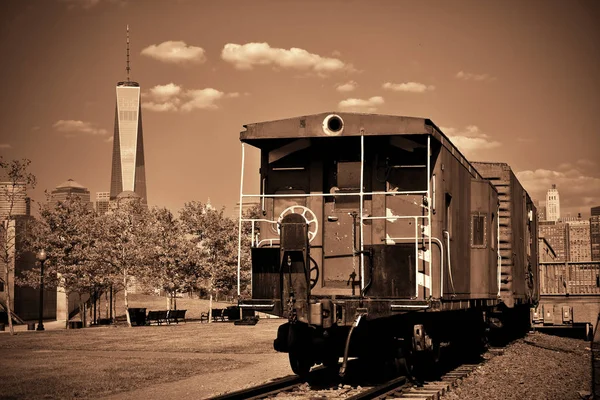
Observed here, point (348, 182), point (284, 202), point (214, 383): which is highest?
point (348, 182)

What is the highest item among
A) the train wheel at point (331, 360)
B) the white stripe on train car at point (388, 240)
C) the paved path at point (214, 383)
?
the white stripe on train car at point (388, 240)

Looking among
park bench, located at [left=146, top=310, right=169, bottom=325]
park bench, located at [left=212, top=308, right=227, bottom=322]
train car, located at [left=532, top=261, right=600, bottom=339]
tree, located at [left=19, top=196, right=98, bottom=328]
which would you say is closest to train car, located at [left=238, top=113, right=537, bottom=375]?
train car, located at [left=532, top=261, right=600, bottom=339]

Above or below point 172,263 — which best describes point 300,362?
below

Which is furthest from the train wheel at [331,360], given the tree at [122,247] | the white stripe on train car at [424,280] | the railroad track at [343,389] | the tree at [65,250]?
the tree at [65,250]

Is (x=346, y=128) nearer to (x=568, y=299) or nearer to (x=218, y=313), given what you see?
(x=568, y=299)

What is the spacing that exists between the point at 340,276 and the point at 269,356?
797cm

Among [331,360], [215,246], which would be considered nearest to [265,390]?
[331,360]

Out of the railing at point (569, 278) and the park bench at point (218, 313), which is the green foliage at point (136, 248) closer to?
the park bench at point (218, 313)

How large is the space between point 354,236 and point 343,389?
2.70 metres

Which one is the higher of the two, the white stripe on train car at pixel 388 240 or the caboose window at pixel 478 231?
the caboose window at pixel 478 231

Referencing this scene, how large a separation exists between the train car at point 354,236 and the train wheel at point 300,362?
0.07 feet

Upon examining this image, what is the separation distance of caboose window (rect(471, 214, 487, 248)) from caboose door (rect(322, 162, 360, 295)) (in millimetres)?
4422

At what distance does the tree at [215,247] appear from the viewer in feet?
152

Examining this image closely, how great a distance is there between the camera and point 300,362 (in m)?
12.8
